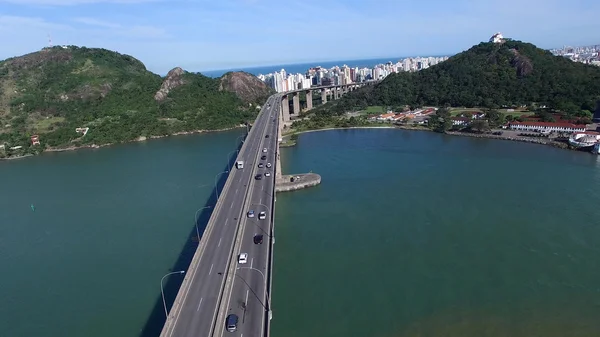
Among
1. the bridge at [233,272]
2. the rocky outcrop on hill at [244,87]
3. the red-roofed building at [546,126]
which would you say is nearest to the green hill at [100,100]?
the rocky outcrop on hill at [244,87]

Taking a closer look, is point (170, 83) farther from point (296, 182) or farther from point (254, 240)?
point (254, 240)


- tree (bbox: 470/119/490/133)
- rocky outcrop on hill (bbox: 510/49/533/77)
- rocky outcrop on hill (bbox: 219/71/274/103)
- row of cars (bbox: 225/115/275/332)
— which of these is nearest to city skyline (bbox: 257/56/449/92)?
rocky outcrop on hill (bbox: 219/71/274/103)

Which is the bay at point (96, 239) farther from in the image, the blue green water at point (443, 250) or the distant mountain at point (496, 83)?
the distant mountain at point (496, 83)

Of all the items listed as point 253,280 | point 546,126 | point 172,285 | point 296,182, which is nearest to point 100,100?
point 296,182

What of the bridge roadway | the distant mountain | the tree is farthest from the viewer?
the distant mountain

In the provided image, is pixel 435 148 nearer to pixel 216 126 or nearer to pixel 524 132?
pixel 524 132

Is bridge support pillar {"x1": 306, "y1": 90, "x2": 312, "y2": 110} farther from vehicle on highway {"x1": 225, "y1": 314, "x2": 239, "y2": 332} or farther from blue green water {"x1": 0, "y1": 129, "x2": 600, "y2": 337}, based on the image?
vehicle on highway {"x1": 225, "y1": 314, "x2": 239, "y2": 332}
